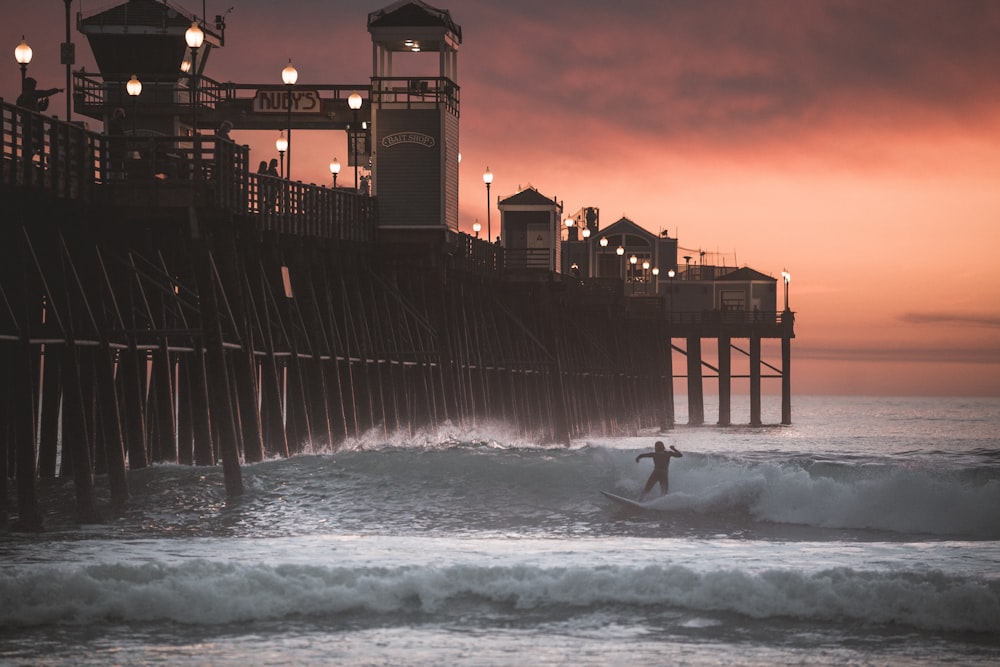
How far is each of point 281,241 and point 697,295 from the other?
5719 centimetres

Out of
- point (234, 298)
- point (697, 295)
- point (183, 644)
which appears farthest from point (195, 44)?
point (697, 295)

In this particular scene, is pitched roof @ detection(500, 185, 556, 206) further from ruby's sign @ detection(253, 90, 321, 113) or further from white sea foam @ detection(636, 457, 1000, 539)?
white sea foam @ detection(636, 457, 1000, 539)

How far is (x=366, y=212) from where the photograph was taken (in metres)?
31.9

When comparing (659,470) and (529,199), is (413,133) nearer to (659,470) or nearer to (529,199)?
(659,470)

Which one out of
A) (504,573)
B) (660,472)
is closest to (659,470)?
(660,472)

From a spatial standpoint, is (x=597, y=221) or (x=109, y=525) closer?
(x=109, y=525)

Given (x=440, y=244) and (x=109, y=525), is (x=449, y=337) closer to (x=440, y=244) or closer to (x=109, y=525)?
(x=440, y=244)

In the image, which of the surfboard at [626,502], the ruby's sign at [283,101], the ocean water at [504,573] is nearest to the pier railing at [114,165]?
the ocean water at [504,573]

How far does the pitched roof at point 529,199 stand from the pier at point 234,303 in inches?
246

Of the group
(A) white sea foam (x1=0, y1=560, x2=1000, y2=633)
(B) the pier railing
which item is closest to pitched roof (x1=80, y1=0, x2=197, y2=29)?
(B) the pier railing

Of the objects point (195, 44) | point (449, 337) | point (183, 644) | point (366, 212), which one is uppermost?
point (195, 44)

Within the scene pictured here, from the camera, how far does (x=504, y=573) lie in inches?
575

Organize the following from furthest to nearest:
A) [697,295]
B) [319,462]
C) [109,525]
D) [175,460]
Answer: [697,295] → [319,462] → [175,460] → [109,525]

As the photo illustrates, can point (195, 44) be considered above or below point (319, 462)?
above
